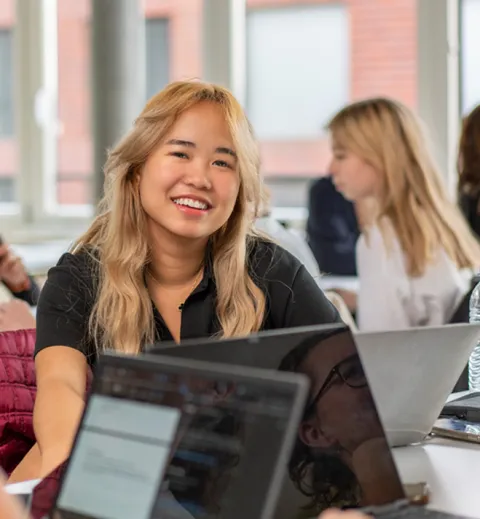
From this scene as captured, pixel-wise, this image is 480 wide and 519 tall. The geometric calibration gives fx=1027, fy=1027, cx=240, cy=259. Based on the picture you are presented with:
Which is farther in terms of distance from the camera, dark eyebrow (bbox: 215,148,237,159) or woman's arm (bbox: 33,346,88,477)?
dark eyebrow (bbox: 215,148,237,159)

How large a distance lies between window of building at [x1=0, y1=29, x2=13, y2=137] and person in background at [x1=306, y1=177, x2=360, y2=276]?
99.2 inches

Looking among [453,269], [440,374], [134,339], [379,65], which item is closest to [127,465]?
[440,374]

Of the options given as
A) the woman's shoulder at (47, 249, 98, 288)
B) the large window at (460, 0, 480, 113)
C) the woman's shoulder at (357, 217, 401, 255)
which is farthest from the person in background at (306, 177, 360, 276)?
the woman's shoulder at (47, 249, 98, 288)

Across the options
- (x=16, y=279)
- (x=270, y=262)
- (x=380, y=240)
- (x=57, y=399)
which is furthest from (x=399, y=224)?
(x=57, y=399)

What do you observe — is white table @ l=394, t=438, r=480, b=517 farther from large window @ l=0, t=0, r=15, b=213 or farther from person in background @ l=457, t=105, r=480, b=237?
large window @ l=0, t=0, r=15, b=213

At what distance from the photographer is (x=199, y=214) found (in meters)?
2.15

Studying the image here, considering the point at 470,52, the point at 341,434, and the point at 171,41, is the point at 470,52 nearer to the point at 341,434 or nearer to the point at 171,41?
the point at 171,41

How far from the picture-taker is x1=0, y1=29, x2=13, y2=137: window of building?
22.4 feet

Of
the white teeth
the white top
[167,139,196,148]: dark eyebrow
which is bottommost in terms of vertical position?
the white top

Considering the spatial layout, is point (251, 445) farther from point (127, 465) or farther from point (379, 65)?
point (379, 65)

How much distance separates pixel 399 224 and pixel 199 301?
1.68m

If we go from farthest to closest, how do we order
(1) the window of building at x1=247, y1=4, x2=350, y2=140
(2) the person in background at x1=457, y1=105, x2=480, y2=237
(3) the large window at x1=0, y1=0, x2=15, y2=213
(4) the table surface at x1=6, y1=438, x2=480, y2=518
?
(3) the large window at x1=0, y1=0, x2=15, y2=213 → (1) the window of building at x1=247, y1=4, x2=350, y2=140 → (2) the person in background at x1=457, y1=105, x2=480, y2=237 → (4) the table surface at x1=6, y1=438, x2=480, y2=518

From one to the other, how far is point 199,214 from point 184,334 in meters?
0.25

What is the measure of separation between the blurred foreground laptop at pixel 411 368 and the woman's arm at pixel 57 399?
0.51 m
